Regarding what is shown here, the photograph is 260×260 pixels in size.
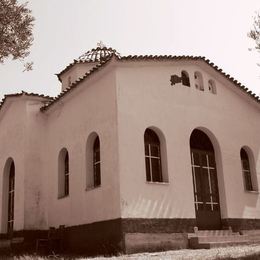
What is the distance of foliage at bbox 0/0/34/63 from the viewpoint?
39.6 feet

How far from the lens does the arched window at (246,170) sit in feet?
51.9

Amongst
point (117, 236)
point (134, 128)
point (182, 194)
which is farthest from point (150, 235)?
point (134, 128)

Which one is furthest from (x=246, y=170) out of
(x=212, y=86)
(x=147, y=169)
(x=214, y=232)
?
(x=147, y=169)

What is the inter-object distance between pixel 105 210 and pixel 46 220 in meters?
4.16

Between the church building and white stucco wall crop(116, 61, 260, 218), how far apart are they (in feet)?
0.11

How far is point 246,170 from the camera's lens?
1598 centimetres

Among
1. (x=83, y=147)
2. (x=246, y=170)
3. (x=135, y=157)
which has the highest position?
(x=83, y=147)

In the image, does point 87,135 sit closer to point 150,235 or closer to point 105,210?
point 105,210

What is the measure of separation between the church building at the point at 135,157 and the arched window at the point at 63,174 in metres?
0.04

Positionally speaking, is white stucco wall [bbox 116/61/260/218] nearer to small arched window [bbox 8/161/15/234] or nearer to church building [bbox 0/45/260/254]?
church building [bbox 0/45/260/254]

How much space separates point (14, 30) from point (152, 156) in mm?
5628

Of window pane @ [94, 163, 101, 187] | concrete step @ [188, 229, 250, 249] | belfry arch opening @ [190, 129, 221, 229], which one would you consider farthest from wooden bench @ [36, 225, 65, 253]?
belfry arch opening @ [190, 129, 221, 229]

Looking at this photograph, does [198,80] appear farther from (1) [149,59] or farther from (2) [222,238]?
(2) [222,238]

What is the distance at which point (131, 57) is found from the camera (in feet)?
44.2
